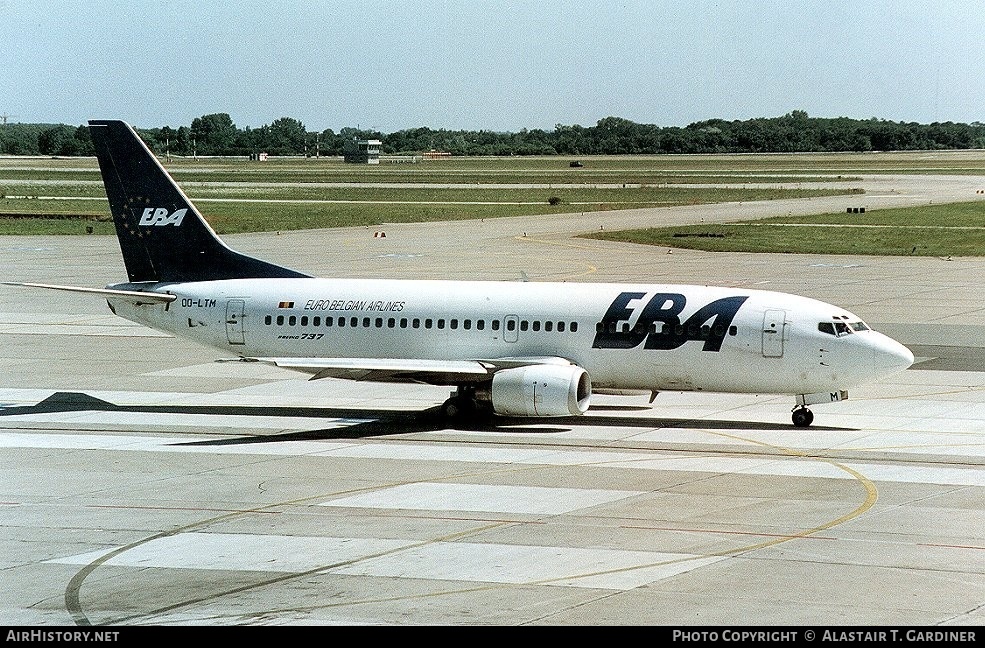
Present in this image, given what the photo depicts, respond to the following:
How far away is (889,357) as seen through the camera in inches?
1490

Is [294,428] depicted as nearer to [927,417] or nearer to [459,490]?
[459,490]

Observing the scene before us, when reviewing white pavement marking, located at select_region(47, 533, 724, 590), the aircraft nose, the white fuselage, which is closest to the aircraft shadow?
the white fuselage

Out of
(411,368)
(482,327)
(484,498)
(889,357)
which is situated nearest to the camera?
(484,498)

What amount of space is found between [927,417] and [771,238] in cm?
6202

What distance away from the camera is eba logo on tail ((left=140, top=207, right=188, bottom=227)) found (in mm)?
45000

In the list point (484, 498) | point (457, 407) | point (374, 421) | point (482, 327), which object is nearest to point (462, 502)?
point (484, 498)

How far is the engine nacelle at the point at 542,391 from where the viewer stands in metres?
37.8

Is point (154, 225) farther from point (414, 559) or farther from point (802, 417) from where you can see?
point (414, 559)

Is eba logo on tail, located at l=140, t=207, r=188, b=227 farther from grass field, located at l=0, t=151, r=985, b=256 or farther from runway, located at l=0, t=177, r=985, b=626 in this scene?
grass field, located at l=0, t=151, r=985, b=256

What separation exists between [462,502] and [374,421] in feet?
36.1

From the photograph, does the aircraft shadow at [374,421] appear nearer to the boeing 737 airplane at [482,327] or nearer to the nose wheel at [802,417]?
the nose wheel at [802,417]

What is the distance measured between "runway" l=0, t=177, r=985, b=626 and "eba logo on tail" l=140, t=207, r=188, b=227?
538 cm

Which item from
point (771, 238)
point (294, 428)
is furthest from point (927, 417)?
point (771, 238)

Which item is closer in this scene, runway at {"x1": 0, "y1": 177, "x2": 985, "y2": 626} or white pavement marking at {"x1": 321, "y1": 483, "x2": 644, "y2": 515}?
runway at {"x1": 0, "y1": 177, "x2": 985, "y2": 626}
